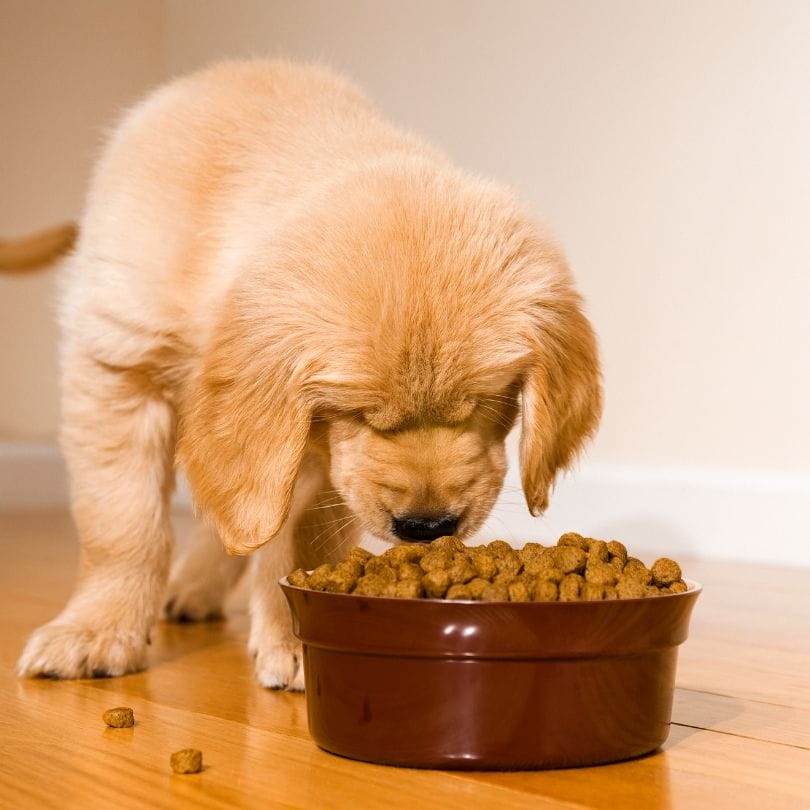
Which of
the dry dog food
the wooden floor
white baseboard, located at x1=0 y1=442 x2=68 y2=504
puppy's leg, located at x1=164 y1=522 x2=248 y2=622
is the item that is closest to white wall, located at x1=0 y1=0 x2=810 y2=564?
puppy's leg, located at x1=164 y1=522 x2=248 y2=622

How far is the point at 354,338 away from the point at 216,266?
1.59 feet

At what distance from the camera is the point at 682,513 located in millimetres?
4039

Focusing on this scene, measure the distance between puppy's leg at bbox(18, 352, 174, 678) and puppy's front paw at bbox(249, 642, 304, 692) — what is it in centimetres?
27

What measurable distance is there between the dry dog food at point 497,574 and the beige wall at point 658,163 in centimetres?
219

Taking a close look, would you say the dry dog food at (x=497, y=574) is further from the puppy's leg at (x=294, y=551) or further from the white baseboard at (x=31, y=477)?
the white baseboard at (x=31, y=477)

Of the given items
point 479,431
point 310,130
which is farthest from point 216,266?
point 479,431

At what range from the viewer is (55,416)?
5938 mm

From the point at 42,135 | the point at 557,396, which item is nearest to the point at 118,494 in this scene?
the point at 557,396

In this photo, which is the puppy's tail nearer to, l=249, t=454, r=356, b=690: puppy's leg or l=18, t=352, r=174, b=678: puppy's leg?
l=18, t=352, r=174, b=678: puppy's leg

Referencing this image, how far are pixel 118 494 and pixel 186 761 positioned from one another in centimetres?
90

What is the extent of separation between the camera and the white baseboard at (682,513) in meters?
3.77

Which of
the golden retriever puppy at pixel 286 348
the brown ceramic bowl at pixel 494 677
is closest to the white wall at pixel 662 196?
the golden retriever puppy at pixel 286 348

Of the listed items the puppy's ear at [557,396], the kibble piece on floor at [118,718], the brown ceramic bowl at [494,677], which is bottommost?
the kibble piece on floor at [118,718]

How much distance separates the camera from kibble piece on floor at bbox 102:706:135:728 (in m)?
1.81
